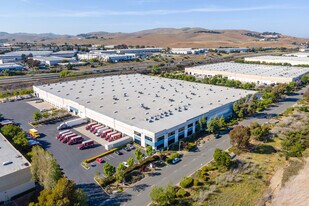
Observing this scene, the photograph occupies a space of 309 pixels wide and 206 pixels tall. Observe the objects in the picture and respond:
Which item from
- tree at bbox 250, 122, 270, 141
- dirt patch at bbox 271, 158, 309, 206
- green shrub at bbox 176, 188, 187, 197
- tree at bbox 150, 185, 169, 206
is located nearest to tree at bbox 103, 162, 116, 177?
tree at bbox 150, 185, 169, 206

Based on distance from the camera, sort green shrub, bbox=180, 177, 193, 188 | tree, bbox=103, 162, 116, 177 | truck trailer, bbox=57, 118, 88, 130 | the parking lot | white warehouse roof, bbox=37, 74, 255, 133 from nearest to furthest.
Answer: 1. green shrub, bbox=180, 177, 193, 188
2. the parking lot
3. tree, bbox=103, 162, 116, 177
4. white warehouse roof, bbox=37, 74, 255, 133
5. truck trailer, bbox=57, 118, 88, 130

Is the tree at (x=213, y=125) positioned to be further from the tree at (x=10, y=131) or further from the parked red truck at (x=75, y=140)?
the tree at (x=10, y=131)

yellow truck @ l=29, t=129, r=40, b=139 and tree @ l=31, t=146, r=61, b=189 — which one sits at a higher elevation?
tree @ l=31, t=146, r=61, b=189

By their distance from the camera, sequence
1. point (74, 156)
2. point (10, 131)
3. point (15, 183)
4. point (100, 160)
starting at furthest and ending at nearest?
1. point (10, 131)
2. point (74, 156)
3. point (100, 160)
4. point (15, 183)

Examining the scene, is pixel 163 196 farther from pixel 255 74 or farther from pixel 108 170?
pixel 255 74

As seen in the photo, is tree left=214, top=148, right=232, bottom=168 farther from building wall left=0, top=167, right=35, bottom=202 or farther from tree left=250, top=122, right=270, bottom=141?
building wall left=0, top=167, right=35, bottom=202

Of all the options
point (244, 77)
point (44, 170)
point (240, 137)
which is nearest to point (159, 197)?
point (44, 170)

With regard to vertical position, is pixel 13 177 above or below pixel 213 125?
below
